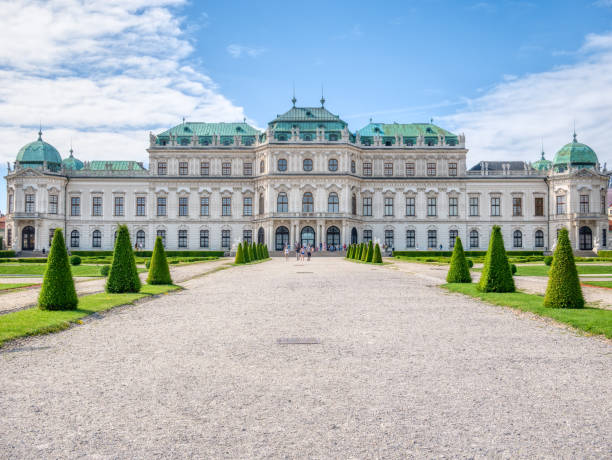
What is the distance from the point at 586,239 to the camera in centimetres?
6162

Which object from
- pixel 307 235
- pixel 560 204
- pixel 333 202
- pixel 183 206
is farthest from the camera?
pixel 183 206

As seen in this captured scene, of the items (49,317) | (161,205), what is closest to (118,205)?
(161,205)

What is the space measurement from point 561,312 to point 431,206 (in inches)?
2162

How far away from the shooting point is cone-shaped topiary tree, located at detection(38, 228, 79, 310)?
11609 millimetres

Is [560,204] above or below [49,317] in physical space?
above

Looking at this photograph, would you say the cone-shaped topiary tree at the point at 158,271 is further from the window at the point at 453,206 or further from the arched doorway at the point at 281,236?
the window at the point at 453,206

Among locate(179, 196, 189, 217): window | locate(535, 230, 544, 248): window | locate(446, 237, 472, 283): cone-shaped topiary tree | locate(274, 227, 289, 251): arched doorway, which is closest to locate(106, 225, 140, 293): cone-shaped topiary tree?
locate(446, 237, 472, 283): cone-shaped topiary tree

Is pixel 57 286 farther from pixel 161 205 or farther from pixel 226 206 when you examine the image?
pixel 161 205

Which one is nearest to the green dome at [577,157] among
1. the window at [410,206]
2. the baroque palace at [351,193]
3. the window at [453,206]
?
the baroque palace at [351,193]

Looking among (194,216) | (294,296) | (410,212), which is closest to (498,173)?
(410,212)

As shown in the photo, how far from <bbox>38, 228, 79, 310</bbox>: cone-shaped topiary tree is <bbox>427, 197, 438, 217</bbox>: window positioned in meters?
56.7

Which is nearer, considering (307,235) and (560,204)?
(307,235)

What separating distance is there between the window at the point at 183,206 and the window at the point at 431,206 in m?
28.7

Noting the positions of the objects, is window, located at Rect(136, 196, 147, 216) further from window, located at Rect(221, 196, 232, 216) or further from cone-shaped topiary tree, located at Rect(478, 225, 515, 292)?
cone-shaped topiary tree, located at Rect(478, 225, 515, 292)
